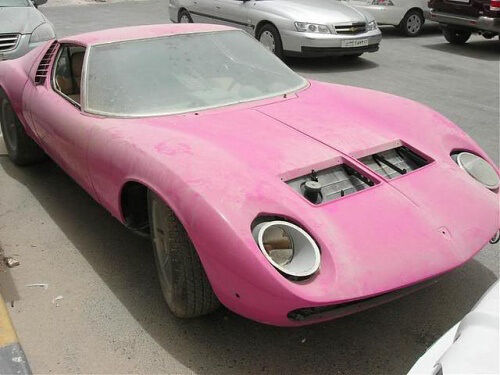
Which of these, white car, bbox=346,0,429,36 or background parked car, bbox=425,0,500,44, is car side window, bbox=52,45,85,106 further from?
white car, bbox=346,0,429,36

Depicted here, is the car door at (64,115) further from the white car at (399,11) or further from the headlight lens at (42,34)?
the white car at (399,11)

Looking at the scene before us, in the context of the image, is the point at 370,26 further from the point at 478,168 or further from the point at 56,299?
the point at 56,299

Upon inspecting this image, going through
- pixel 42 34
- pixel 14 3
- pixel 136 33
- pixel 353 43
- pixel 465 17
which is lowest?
pixel 353 43

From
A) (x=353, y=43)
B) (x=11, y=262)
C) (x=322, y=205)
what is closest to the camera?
→ (x=322, y=205)

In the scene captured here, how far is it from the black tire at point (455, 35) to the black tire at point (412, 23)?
892 mm

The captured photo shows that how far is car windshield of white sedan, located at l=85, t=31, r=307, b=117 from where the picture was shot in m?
3.13

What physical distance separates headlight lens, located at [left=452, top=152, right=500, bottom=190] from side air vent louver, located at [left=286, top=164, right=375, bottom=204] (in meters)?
0.66

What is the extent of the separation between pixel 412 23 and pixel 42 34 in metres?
7.71

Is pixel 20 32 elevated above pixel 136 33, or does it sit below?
below

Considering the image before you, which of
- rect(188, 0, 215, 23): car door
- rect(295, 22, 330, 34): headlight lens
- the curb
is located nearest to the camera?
the curb

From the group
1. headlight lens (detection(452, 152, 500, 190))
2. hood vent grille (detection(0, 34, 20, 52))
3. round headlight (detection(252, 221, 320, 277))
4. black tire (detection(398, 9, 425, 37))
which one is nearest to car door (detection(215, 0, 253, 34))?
hood vent grille (detection(0, 34, 20, 52))

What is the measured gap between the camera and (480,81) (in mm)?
7812

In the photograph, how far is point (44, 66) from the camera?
3.98m

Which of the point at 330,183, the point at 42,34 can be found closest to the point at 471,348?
the point at 330,183
